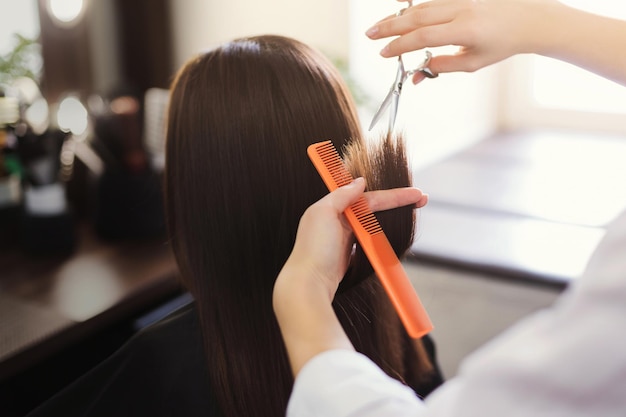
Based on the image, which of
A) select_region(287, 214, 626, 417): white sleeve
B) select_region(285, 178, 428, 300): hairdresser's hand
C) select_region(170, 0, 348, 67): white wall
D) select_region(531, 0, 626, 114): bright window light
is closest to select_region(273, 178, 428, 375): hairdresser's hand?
select_region(285, 178, 428, 300): hairdresser's hand

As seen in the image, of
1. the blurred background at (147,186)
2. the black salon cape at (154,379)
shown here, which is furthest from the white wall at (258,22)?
the black salon cape at (154,379)

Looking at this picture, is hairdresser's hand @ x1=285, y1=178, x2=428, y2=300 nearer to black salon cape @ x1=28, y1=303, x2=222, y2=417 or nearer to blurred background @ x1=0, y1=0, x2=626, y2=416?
black salon cape @ x1=28, y1=303, x2=222, y2=417

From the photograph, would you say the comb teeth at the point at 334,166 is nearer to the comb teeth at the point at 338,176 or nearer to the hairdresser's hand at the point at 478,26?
the comb teeth at the point at 338,176

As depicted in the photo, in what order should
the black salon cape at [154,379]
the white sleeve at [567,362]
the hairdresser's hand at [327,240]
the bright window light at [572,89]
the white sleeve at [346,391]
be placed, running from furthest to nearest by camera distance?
the bright window light at [572,89] → the black salon cape at [154,379] → the hairdresser's hand at [327,240] → the white sleeve at [346,391] → the white sleeve at [567,362]

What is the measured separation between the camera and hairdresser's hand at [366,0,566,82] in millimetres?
822

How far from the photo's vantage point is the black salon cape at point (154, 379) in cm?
99

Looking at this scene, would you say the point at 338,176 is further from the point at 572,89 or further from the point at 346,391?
the point at 572,89

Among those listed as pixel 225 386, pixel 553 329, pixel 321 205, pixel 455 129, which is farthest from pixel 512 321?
pixel 553 329

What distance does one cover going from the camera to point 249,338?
0.93m

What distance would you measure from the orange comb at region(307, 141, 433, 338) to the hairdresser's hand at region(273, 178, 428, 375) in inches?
0.7

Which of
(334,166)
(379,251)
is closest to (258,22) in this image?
(334,166)

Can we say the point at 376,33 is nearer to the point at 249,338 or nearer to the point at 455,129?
the point at 249,338

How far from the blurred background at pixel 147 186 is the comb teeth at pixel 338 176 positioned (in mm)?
663

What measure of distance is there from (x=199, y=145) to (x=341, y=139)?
0.63ft
